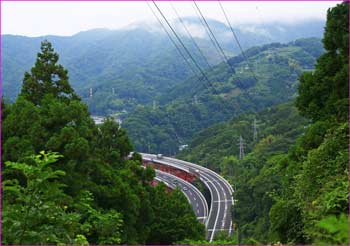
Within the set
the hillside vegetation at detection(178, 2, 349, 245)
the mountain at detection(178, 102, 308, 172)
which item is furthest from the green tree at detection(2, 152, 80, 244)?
the mountain at detection(178, 102, 308, 172)

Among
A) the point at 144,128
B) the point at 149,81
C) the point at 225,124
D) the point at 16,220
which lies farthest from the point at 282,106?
the point at 149,81

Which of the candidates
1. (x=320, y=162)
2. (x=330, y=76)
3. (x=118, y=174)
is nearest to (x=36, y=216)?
(x=320, y=162)

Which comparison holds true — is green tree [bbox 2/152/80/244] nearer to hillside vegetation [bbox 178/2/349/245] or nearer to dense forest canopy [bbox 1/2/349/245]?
dense forest canopy [bbox 1/2/349/245]

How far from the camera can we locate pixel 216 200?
4162 cm

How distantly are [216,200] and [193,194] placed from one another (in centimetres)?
575

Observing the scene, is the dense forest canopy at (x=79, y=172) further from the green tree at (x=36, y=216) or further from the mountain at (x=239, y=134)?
the mountain at (x=239, y=134)

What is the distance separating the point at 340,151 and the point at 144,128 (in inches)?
2791

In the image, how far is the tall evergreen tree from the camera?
1134 cm

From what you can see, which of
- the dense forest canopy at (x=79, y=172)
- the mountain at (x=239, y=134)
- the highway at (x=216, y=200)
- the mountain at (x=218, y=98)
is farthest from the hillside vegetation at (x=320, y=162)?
the mountain at (x=218, y=98)

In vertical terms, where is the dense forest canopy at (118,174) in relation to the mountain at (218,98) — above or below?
below

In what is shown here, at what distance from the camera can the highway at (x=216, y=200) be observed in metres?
36.1

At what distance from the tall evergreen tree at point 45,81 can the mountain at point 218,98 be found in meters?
48.1

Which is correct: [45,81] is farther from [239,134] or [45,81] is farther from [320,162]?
[239,134]

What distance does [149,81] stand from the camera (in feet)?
462
